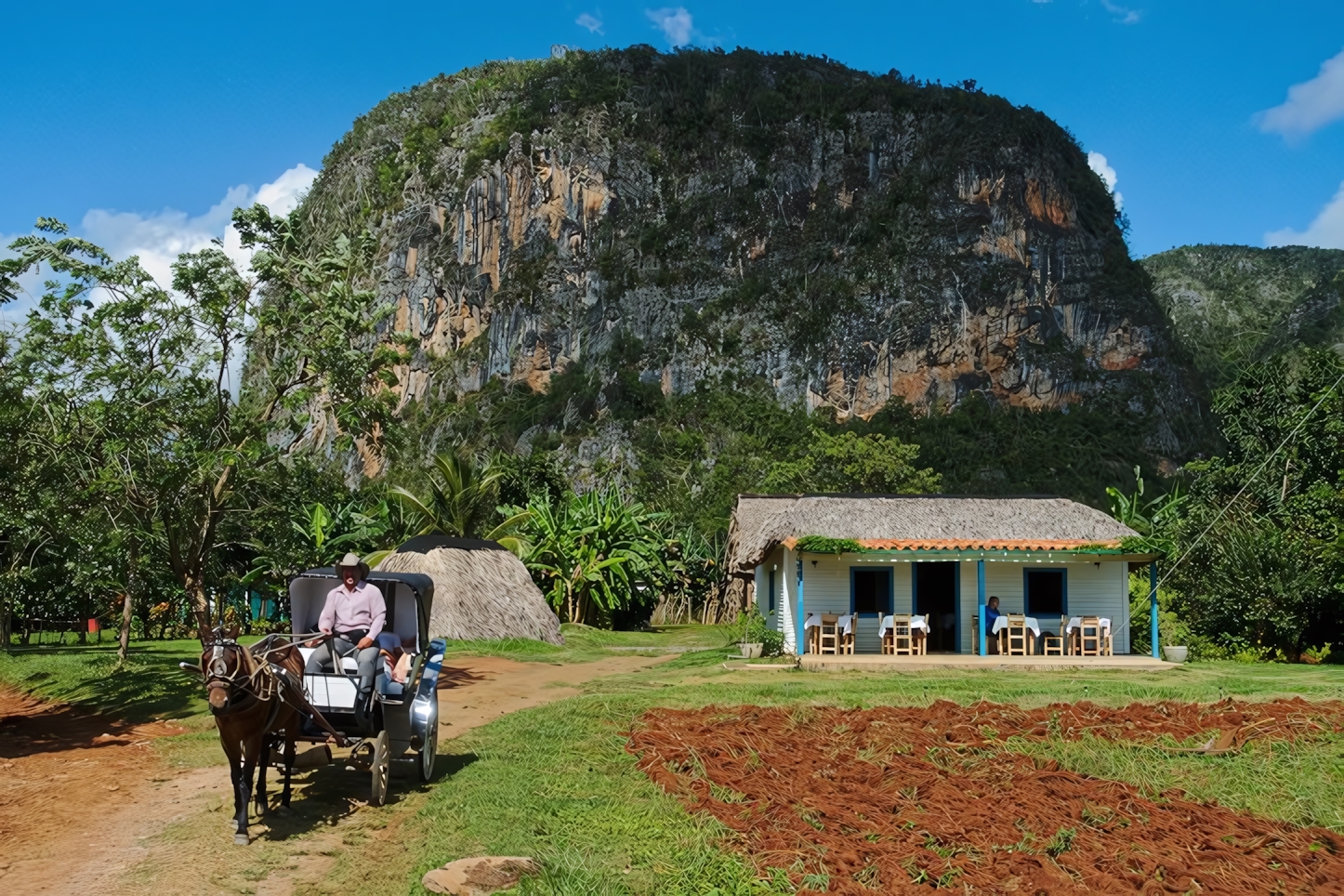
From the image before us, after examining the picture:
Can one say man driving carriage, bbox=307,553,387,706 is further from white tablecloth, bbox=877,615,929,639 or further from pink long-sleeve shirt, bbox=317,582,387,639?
white tablecloth, bbox=877,615,929,639

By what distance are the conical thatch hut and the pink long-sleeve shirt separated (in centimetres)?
1529

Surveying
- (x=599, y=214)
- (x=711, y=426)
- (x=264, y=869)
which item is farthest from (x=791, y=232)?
(x=264, y=869)

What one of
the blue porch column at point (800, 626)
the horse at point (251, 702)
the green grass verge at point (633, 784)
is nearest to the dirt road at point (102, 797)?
the horse at point (251, 702)

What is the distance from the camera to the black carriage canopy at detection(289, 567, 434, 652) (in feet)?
30.8

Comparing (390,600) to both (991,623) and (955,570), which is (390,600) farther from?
(955,570)

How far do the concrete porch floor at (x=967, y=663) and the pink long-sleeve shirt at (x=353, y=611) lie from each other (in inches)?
467

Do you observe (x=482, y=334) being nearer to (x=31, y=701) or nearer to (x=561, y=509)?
(x=561, y=509)

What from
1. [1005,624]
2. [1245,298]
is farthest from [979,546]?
[1245,298]

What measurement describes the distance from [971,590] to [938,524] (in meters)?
1.43

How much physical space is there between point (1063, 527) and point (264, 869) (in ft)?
61.7

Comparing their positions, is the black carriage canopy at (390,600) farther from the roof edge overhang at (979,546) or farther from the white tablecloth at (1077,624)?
the white tablecloth at (1077,624)

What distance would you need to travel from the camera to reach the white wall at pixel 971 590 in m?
22.2

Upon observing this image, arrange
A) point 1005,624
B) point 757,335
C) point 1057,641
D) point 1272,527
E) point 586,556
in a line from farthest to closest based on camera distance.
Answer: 1. point 757,335
2. point 586,556
3. point 1057,641
4. point 1272,527
5. point 1005,624

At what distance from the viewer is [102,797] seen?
9.17 meters
